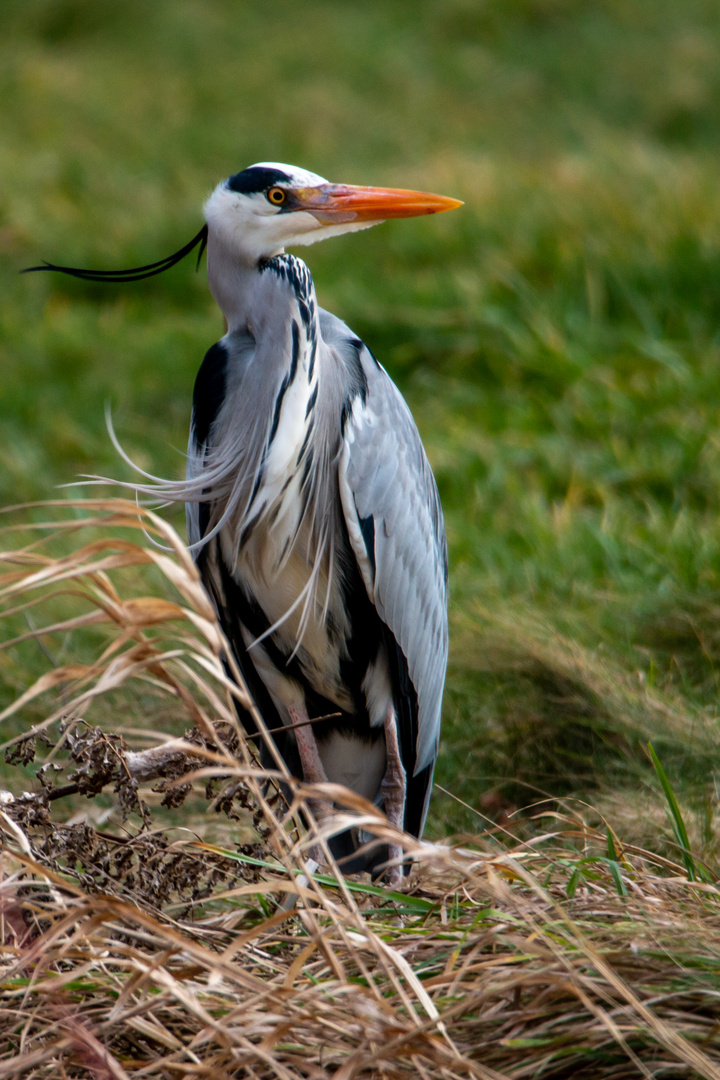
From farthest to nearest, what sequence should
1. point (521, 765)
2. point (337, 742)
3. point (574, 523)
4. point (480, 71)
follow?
point (480, 71) < point (574, 523) < point (521, 765) < point (337, 742)

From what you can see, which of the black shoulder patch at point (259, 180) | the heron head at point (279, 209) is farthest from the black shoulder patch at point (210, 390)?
the black shoulder patch at point (259, 180)

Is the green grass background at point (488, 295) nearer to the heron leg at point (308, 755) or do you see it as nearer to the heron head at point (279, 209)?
the heron leg at point (308, 755)

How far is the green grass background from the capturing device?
135 inches

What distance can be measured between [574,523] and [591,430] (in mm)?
893

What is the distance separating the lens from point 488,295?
6.12 meters

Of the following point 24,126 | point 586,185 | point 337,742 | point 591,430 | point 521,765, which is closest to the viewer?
point 337,742

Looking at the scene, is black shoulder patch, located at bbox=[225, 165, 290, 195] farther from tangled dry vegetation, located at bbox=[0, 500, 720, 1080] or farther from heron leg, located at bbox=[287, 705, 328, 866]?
heron leg, located at bbox=[287, 705, 328, 866]

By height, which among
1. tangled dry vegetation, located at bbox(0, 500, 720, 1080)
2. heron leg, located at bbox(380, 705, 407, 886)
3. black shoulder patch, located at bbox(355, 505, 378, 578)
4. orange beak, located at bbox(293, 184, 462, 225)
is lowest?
heron leg, located at bbox(380, 705, 407, 886)

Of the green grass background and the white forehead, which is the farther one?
the green grass background

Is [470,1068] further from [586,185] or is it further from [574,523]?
[586,185]

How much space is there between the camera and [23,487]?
5301 mm

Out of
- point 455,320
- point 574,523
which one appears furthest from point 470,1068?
point 455,320

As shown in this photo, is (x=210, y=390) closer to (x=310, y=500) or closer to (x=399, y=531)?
(x=310, y=500)

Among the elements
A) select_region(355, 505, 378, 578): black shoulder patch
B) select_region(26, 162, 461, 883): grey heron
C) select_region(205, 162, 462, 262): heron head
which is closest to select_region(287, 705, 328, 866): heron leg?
select_region(26, 162, 461, 883): grey heron
